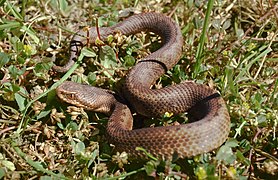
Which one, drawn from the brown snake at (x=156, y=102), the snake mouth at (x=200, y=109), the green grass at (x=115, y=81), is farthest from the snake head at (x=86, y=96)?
the snake mouth at (x=200, y=109)

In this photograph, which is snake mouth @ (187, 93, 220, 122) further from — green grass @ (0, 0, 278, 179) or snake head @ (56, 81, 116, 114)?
snake head @ (56, 81, 116, 114)

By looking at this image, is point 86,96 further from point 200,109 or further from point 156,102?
point 200,109

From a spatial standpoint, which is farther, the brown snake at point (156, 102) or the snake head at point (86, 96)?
the snake head at point (86, 96)

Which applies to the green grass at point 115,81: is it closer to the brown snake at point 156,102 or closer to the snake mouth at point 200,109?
the brown snake at point 156,102

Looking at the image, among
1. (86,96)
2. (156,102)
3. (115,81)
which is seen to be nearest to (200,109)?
(156,102)

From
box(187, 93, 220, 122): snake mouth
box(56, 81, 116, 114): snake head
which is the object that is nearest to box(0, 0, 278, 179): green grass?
box(56, 81, 116, 114): snake head

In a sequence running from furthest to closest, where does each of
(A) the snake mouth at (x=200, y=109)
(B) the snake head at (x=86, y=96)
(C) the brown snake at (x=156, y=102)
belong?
(B) the snake head at (x=86, y=96), (A) the snake mouth at (x=200, y=109), (C) the brown snake at (x=156, y=102)
